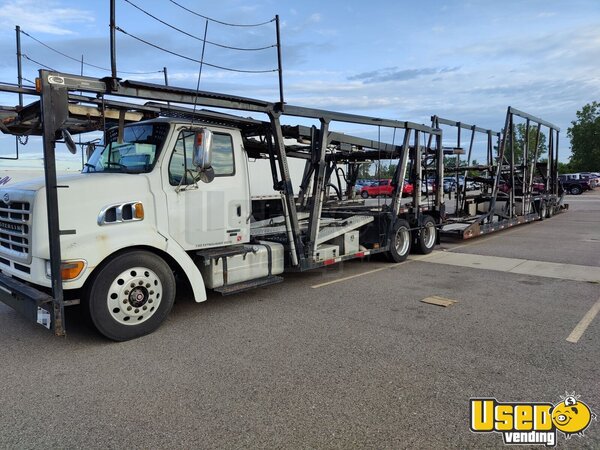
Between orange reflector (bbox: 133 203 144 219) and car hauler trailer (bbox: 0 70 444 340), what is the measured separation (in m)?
0.01

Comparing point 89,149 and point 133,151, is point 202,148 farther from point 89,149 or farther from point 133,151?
point 89,149

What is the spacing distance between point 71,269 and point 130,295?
0.65 m

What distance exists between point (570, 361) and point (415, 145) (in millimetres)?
6031

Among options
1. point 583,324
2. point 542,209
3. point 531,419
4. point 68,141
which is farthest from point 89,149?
point 542,209

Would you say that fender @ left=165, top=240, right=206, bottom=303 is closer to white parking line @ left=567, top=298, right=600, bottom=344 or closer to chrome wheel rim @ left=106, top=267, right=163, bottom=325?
chrome wheel rim @ left=106, top=267, right=163, bottom=325

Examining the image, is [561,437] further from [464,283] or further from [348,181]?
[348,181]

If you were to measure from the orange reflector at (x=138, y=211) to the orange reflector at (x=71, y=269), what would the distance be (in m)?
0.77

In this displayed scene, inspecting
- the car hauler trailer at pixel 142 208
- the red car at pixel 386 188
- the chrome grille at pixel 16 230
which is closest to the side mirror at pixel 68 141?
the car hauler trailer at pixel 142 208

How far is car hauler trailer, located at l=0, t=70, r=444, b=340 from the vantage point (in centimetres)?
442

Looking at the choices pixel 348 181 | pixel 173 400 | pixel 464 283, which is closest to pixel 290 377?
pixel 173 400

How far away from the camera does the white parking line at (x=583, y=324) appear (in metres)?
4.82

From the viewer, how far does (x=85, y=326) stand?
5254 millimetres

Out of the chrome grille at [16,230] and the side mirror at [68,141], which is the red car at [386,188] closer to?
the side mirror at [68,141]

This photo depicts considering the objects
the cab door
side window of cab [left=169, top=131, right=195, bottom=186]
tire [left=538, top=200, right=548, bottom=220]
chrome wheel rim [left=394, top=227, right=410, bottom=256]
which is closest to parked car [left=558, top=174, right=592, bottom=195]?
tire [left=538, top=200, right=548, bottom=220]
